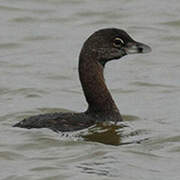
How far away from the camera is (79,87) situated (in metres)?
20.8

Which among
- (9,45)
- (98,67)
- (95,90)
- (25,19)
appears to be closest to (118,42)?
(98,67)

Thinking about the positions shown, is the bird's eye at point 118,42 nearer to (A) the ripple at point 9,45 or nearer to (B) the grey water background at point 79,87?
(B) the grey water background at point 79,87

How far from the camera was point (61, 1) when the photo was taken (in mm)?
27281

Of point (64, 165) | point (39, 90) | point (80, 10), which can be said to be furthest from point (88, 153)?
point (80, 10)

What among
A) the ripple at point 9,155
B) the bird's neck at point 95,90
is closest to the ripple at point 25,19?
the bird's neck at point 95,90

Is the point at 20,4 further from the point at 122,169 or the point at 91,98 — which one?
the point at 122,169

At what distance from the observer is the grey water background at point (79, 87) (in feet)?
49.2

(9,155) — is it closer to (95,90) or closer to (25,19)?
(95,90)

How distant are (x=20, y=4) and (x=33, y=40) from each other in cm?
351

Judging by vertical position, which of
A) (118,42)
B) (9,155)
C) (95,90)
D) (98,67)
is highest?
(118,42)

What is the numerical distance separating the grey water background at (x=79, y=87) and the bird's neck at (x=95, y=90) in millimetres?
454

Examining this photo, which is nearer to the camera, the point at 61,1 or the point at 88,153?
the point at 88,153

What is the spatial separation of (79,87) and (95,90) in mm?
4057

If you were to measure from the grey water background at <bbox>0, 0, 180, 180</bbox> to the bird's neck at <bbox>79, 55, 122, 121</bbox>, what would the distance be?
17.9 inches
